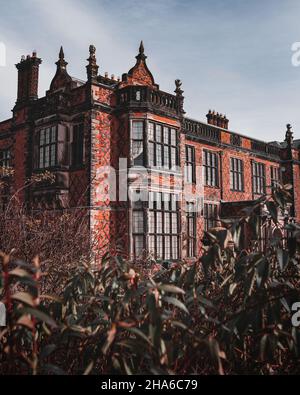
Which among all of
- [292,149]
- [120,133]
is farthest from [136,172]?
[292,149]

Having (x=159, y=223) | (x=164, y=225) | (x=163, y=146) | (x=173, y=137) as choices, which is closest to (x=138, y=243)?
(x=159, y=223)

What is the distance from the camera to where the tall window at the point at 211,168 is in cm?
2056

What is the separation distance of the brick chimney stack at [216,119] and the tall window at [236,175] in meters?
3.32

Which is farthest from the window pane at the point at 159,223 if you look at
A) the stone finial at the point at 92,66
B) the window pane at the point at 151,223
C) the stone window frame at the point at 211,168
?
the stone finial at the point at 92,66

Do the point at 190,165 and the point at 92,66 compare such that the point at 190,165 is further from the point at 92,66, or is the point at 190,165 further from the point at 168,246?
the point at 92,66

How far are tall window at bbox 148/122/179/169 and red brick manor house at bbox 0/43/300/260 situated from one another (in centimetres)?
4

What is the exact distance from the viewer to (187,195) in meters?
19.0

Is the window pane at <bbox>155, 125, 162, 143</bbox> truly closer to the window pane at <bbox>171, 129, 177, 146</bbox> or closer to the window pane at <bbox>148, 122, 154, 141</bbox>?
the window pane at <bbox>148, 122, 154, 141</bbox>

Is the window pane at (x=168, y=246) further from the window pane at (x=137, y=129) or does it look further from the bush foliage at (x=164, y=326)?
the bush foliage at (x=164, y=326)

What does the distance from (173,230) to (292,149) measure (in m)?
13.6

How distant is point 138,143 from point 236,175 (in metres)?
8.68

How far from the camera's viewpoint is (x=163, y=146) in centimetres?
1652
